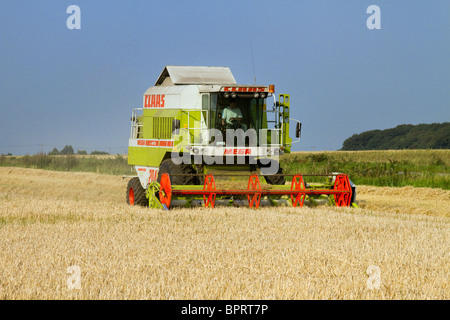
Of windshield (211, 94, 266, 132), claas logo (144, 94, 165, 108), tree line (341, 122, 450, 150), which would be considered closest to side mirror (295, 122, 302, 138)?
windshield (211, 94, 266, 132)

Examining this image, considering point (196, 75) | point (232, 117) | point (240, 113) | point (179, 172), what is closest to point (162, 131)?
point (179, 172)

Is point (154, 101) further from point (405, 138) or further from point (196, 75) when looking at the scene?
point (405, 138)

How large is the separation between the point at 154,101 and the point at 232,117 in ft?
7.63

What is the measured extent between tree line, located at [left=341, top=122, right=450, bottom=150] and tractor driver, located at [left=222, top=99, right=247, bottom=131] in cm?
7422

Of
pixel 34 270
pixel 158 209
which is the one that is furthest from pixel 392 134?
pixel 34 270

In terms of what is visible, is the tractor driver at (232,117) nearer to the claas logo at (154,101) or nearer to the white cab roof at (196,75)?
the white cab roof at (196,75)

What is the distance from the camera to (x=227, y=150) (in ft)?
45.4

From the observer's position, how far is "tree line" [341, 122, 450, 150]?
8664cm

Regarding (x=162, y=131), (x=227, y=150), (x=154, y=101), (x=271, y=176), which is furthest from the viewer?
(x=154, y=101)

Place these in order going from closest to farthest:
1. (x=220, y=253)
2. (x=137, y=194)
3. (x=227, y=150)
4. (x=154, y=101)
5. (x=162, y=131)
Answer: (x=220, y=253)
(x=227, y=150)
(x=162, y=131)
(x=137, y=194)
(x=154, y=101)

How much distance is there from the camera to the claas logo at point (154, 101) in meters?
15.2

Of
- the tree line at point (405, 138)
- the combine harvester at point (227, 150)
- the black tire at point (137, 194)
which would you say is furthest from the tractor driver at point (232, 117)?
the tree line at point (405, 138)
